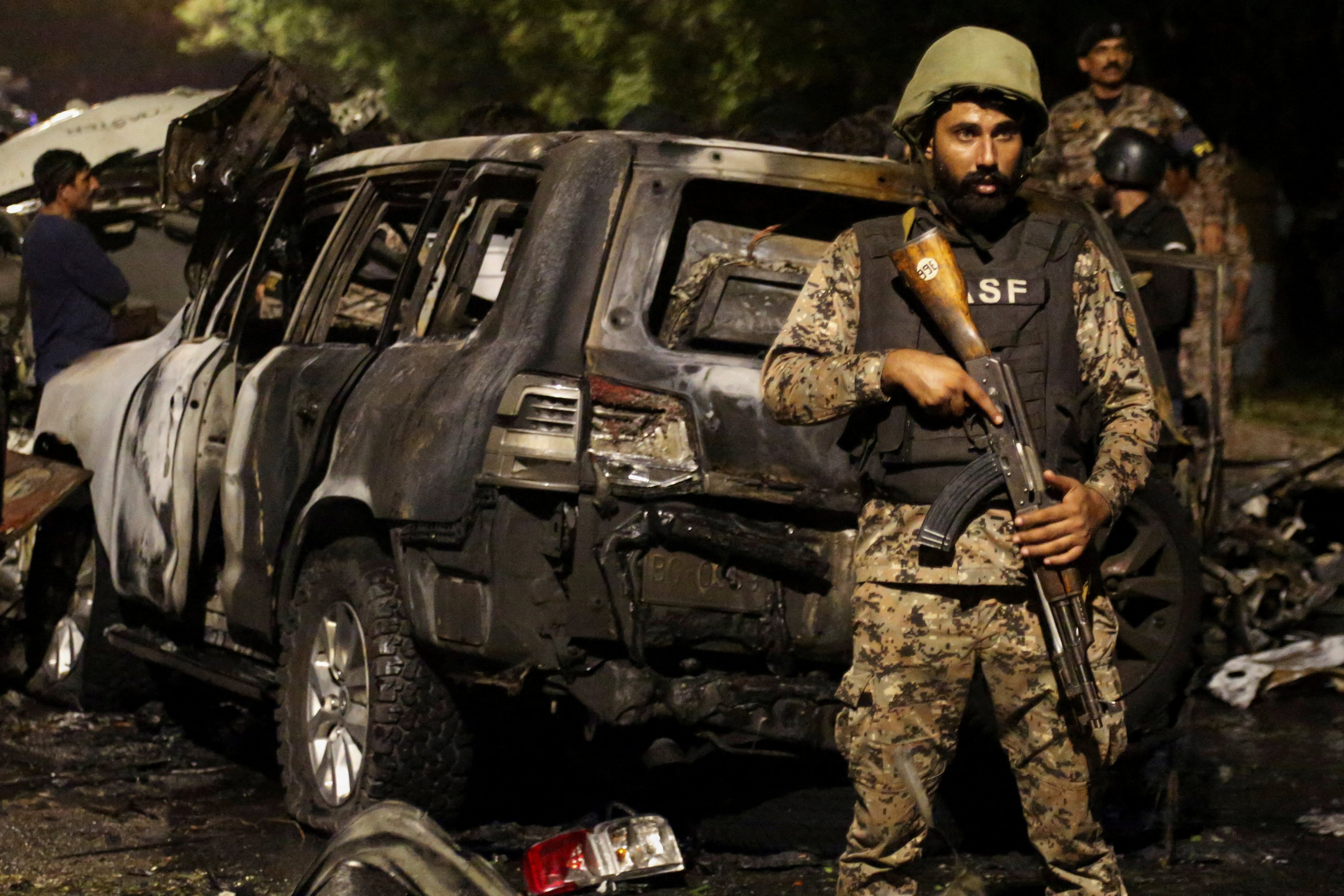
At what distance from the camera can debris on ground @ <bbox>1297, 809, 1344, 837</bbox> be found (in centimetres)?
568

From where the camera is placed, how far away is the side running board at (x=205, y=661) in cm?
625

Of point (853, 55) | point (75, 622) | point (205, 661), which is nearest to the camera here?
point (205, 661)

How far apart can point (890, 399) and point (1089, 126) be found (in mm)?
6364

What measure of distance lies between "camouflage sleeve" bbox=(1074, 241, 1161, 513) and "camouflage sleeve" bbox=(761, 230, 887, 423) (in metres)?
0.43

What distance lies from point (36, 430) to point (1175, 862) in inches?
188

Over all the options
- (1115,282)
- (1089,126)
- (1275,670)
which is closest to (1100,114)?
(1089,126)

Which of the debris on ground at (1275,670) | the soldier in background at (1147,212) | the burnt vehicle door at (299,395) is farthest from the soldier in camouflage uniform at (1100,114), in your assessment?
the burnt vehicle door at (299,395)

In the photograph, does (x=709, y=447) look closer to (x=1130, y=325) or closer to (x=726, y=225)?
(x=726, y=225)

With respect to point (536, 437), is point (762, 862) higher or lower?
lower

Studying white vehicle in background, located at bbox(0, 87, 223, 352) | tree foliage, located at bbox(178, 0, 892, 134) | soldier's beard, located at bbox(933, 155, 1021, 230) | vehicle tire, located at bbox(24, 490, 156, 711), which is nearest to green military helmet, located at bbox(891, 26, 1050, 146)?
soldier's beard, located at bbox(933, 155, 1021, 230)

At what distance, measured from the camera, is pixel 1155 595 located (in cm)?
602

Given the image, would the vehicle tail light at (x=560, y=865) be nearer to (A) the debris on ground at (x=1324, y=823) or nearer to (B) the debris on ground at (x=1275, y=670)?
(A) the debris on ground at (x=1324, y=823)

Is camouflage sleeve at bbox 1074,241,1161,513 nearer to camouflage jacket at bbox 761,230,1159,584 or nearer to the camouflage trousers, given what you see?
camouflage jacket at bbox 761,230,1159,584

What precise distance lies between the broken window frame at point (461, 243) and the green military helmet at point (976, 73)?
1740mm
